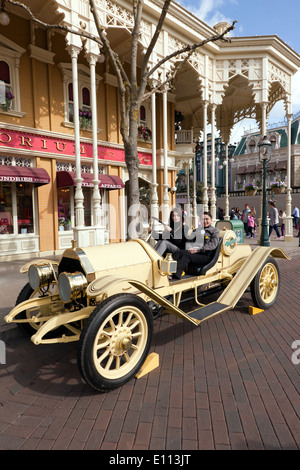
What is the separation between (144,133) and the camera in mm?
14023

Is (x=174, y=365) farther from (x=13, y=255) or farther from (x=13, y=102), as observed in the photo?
(x=13, y=102)

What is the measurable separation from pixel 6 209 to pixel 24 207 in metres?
0.59

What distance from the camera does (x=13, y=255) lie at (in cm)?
1009

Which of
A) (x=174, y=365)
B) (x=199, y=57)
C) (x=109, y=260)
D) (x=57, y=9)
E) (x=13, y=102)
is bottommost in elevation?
(x=174, y=365)

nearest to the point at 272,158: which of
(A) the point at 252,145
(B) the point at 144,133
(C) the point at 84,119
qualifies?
(A) the point at 252,145

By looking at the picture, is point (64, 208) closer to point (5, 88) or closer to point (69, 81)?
point (5, 88)

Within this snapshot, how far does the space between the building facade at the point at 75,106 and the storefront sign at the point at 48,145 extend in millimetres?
34

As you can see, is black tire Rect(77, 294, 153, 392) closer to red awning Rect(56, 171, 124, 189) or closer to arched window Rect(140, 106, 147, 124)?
red awning Rect(56, 171, 124, 189)

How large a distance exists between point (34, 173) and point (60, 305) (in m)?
7.51

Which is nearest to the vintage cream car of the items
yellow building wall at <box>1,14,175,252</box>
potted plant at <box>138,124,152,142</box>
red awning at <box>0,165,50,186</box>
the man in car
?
the man in car

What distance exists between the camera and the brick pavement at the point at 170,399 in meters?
2.15

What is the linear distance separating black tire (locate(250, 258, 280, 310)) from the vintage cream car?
0.02 m
